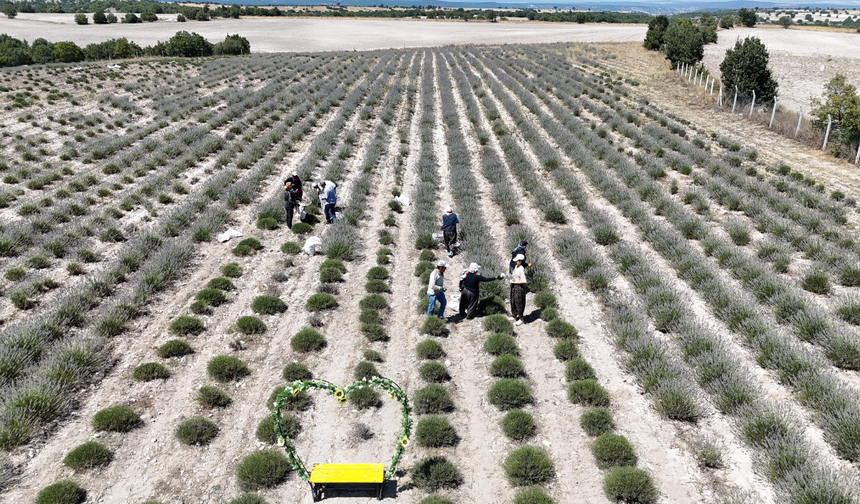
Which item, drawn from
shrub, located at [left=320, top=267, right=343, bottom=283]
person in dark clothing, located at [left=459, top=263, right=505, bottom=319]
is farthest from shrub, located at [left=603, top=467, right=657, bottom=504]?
shrub, located at [left=320, top=267, right=343, bottom=283]

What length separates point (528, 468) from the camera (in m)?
6.50

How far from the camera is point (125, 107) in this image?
2812cm

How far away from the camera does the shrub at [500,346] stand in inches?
356

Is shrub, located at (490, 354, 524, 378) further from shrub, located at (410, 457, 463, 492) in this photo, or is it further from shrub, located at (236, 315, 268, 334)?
shrub, located at (236, 315, 268, 334)

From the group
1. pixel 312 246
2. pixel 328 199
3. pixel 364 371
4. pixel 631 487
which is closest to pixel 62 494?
pixel 364 371

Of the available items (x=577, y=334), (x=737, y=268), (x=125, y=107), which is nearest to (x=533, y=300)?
(x=577, y=334)

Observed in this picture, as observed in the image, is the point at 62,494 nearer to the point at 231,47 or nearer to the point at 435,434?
the point at 435,434

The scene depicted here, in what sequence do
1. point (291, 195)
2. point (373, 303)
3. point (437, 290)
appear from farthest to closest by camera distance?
point (291, 195) → point (373, 303) → point (437, 290)

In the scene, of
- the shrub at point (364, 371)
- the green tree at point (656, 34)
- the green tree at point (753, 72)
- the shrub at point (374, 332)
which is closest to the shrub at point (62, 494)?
the shrub at point (364, 371)

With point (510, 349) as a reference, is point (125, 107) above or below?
above

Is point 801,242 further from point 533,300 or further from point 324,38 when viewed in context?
point 324,38

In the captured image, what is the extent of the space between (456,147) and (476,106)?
8.92 meters

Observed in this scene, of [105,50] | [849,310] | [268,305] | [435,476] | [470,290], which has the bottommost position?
[435,476]

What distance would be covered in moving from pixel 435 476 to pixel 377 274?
6.09 meters
